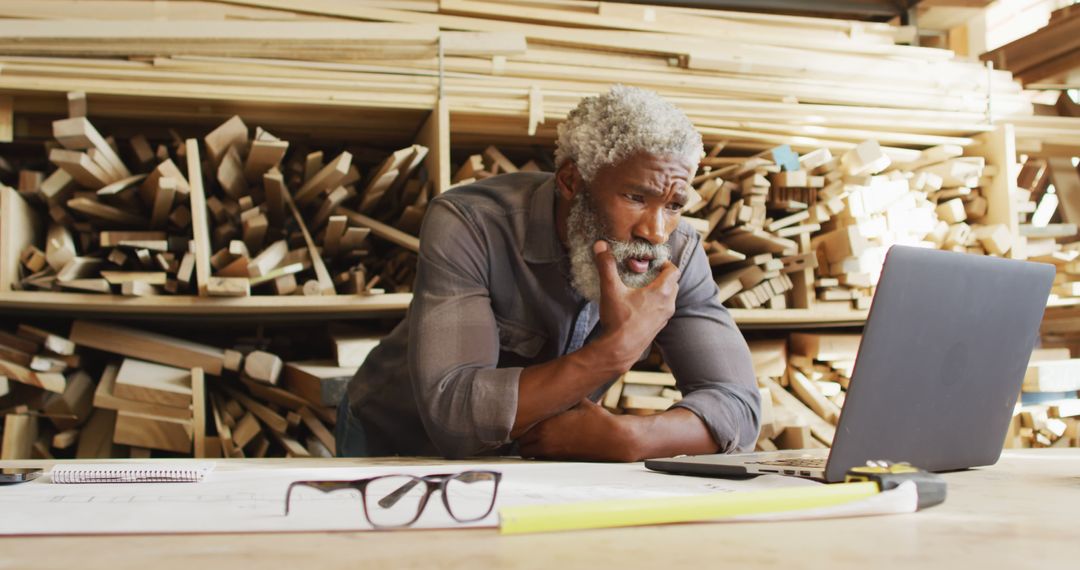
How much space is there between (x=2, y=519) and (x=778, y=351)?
3149mm

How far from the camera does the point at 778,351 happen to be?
3592mm

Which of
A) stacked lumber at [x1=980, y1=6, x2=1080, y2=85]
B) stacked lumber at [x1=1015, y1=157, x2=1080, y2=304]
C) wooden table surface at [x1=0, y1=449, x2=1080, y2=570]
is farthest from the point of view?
stacked lumber at [x1=980, y1=6, x2=1080, y2=85]

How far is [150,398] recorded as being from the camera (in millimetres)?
2869

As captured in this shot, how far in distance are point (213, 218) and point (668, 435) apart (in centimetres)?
203

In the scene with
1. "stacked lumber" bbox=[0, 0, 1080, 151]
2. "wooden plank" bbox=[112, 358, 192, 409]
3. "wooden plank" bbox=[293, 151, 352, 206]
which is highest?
"stacked lumber" bbox=[0, 0, 1080, 151]

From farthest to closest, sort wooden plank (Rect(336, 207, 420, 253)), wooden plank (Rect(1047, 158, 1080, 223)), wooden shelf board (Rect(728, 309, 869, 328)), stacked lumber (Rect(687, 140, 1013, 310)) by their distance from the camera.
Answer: wooden plank (Rect(1047, 158, 1080, 223))
stacked lumber (Rect(687, 140, 1013, 310))
wooden shelf board (Rect(728, 309, 869, 328))
wooden plank (Rect(336, 207, 420, 253))

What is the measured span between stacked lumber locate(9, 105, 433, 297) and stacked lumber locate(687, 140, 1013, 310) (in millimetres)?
1223

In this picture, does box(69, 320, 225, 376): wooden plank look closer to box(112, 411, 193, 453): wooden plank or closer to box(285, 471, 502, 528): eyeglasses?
box(112, 411, 193, 453): wooden plank

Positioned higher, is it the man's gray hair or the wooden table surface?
the man's gray hair

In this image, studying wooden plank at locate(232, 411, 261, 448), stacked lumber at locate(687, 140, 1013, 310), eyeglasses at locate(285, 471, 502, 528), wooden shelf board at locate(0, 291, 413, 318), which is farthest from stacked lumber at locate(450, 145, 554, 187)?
eyeglasses at locate(285, 471, 502, 528)

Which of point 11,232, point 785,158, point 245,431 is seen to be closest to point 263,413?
point 245,431

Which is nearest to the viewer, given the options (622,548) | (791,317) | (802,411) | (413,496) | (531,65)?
(622,548)

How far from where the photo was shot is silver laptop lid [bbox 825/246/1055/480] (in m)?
1.14

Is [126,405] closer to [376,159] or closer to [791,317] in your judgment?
[376,159]
